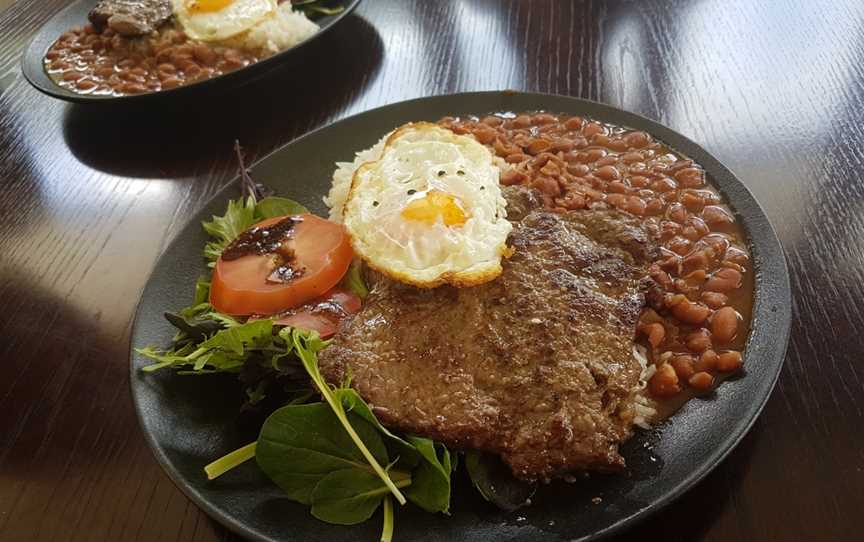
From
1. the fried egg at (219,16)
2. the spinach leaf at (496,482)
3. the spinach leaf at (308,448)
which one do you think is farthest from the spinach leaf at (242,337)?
the fried egg at (219,16)

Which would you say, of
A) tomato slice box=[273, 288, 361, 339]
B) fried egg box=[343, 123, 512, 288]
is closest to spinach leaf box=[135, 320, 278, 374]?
tomato slice box=[273, 288, 361, 339]

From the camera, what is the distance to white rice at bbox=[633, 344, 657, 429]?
2.01 meters

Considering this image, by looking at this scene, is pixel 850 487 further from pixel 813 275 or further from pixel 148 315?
pixel 148 315

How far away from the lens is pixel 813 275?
262cm

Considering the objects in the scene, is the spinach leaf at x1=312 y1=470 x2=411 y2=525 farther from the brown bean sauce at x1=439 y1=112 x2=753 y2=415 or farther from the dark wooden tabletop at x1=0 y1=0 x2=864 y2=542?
the brown bean sauce at x1=439 y1=112 x2=753 y2=415

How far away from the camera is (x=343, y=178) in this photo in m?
3.06

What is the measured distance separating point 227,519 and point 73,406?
105 cm

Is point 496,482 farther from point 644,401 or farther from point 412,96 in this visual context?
point 412,96

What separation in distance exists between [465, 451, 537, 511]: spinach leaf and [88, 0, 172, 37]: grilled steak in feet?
11.6

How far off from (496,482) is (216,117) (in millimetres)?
2877

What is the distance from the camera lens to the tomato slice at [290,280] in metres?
2.44

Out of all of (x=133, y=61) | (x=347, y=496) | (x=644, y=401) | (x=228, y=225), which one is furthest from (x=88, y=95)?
(x=644, y=401)

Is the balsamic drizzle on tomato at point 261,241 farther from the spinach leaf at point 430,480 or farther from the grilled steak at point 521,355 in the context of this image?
the spinach leaf at point 430,480

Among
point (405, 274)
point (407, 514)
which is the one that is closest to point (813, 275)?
point (405, 274)
